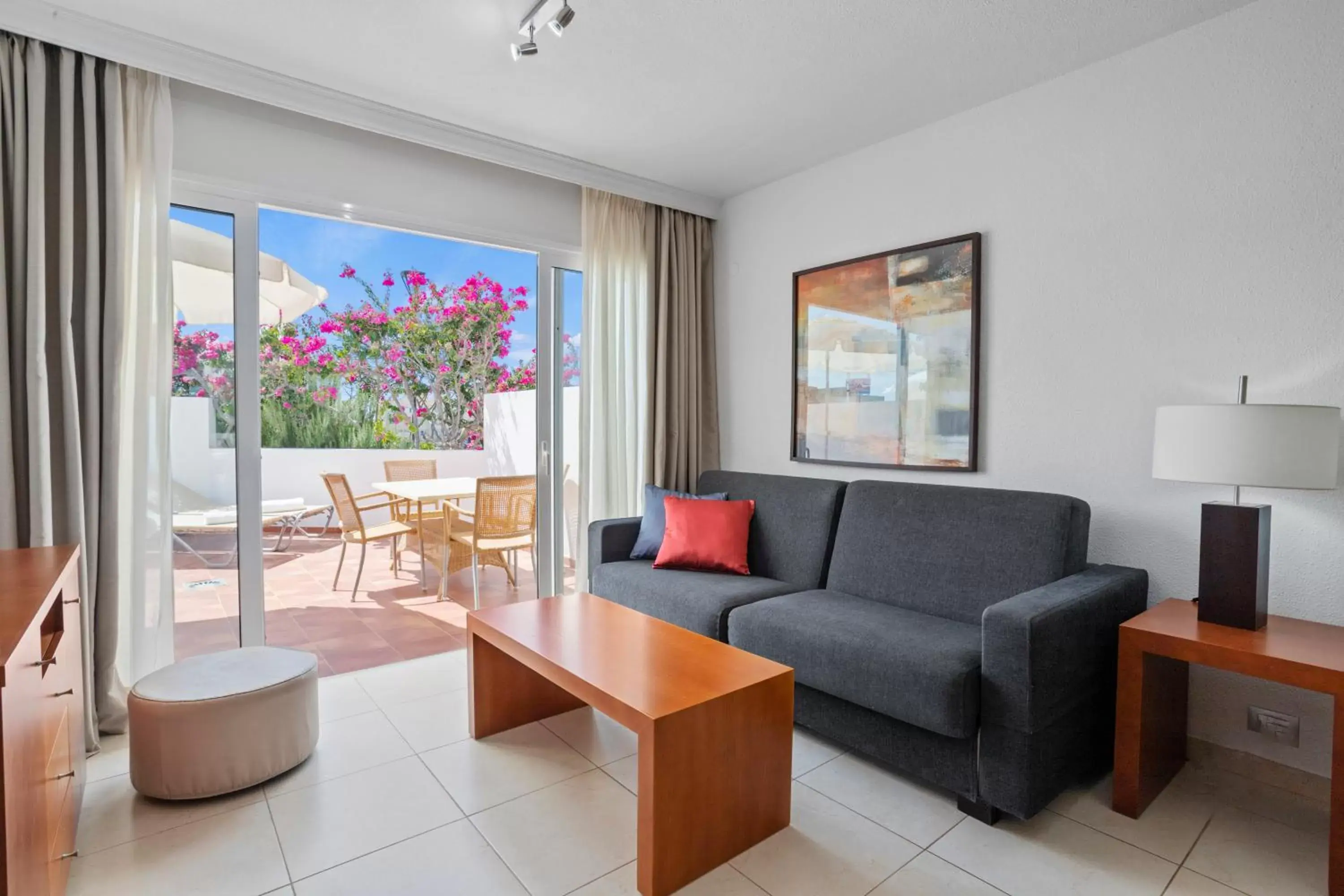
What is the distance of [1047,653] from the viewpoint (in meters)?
1.91

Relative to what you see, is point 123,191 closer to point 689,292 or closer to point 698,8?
point 698,8

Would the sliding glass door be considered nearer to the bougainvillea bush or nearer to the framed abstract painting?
the bougainvillea bush

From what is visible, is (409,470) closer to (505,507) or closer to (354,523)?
(354,523)

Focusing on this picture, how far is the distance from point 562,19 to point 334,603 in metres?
3.47

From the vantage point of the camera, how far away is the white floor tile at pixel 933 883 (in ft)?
5.48

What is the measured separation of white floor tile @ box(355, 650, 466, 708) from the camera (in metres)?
2.89

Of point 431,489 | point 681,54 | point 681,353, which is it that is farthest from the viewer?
point 431,489

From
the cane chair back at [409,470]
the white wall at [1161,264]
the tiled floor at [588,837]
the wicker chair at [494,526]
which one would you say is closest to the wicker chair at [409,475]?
the cane chair back at [409,470]

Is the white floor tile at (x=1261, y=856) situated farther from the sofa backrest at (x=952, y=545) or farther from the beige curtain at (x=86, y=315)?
the beige curtain at (x=86, y=315)

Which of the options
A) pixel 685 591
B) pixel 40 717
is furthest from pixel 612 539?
pixel 40 717

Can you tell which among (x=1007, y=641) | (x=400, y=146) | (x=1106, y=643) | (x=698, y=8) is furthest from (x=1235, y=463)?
(x=400, y=146)

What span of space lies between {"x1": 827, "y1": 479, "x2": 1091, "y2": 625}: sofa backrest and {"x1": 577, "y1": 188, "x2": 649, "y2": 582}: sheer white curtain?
1.40 meters

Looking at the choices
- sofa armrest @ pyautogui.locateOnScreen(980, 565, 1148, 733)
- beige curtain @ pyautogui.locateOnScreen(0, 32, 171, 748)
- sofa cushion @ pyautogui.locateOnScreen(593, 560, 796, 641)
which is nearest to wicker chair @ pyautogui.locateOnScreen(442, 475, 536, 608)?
sofa cushion @ pyautogui.locateOnScreen(593, 560, 796, 641)

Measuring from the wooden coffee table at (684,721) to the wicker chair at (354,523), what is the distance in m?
2.06
